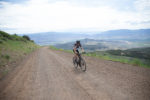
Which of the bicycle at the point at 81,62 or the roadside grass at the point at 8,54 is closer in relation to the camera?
the bicycle at the point at 81,62

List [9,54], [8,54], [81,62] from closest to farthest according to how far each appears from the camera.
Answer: [81,62], [8,54], [9,54]

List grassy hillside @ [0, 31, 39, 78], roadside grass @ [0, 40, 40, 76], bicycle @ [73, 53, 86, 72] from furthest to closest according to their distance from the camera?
1. roadside grass @ [0, 40, 40, 76]
2. grassy hillside @ [0, 31, 39, 78]
3. bicycle @ [73, 53, 86, 72]

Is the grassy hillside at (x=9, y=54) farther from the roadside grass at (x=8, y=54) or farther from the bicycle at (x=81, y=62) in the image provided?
the bicycle at (x=81, y=62)

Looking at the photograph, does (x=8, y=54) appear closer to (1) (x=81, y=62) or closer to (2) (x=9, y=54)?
(2) (x=9, y=54)

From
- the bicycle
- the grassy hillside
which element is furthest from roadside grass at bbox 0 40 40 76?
the bicycle

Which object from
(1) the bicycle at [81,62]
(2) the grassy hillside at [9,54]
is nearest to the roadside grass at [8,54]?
(2) the grassy hillside at [9,54]

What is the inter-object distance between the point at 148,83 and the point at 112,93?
7.72ft

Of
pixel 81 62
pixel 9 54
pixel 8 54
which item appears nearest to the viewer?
pixel 81 62

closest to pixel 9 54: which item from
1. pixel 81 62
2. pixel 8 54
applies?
pixel 8 54

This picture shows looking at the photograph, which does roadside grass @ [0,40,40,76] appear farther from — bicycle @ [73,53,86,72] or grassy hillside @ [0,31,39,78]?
bicycle @ [73,53,86,72]

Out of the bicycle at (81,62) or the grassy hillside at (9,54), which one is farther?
the grassy hillside at (9,54)

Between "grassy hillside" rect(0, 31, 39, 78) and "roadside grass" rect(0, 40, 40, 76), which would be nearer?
"grassy hillside" rect(0, 31, 39, 78)

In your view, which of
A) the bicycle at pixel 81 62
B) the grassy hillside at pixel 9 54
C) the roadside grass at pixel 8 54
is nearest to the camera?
the bicycle at pixel 81 62

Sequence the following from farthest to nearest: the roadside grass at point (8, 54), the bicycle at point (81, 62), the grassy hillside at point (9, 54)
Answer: the roadside grass at point (8, 54), the grassy hillside at point (9, 54), the bicycle at point (81, 62)
